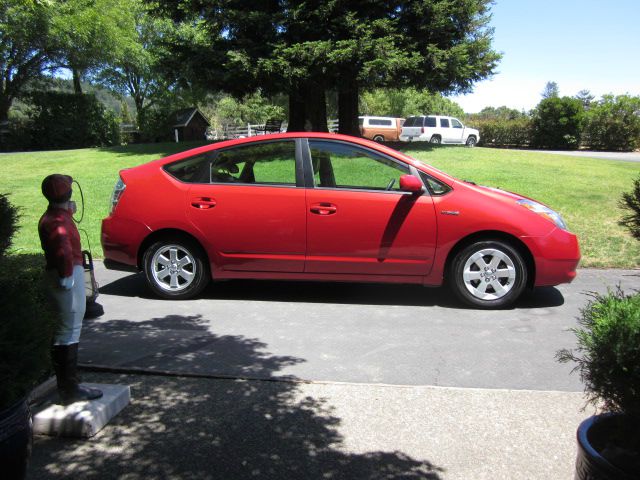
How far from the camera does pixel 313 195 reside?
5.73 meters

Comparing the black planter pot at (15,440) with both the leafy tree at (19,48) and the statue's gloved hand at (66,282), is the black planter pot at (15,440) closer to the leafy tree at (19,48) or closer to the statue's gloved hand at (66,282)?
the statue's gloved hand at (66,282)

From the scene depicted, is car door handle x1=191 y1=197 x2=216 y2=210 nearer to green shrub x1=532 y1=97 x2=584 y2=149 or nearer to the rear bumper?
the rear bumper

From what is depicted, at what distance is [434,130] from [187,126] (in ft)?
49.1

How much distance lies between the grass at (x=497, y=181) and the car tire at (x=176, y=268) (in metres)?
2.69

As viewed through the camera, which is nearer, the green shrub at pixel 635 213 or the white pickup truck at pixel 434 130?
the green shrub at pixel 635 213

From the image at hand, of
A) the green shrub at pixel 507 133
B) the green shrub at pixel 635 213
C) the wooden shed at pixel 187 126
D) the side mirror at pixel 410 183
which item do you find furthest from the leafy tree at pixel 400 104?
the green shrub at pixel 635 213

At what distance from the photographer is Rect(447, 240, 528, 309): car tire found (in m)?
5.62

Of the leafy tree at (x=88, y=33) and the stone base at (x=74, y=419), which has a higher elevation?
the leafy tree at (x=88, y=33)

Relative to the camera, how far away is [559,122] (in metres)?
32.3

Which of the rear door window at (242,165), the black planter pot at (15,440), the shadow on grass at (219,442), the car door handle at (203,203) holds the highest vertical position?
the rear door window at (242,165)

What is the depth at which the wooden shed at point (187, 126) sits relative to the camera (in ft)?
107

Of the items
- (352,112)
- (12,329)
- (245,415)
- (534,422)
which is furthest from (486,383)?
(352,112)

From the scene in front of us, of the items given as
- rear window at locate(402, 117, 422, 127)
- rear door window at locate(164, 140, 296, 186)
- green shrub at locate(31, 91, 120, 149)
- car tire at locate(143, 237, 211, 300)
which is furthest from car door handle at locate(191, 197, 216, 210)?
rear window at locate(402, 117, 422, 127)

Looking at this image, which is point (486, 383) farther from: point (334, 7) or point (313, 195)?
point (334, 7)
